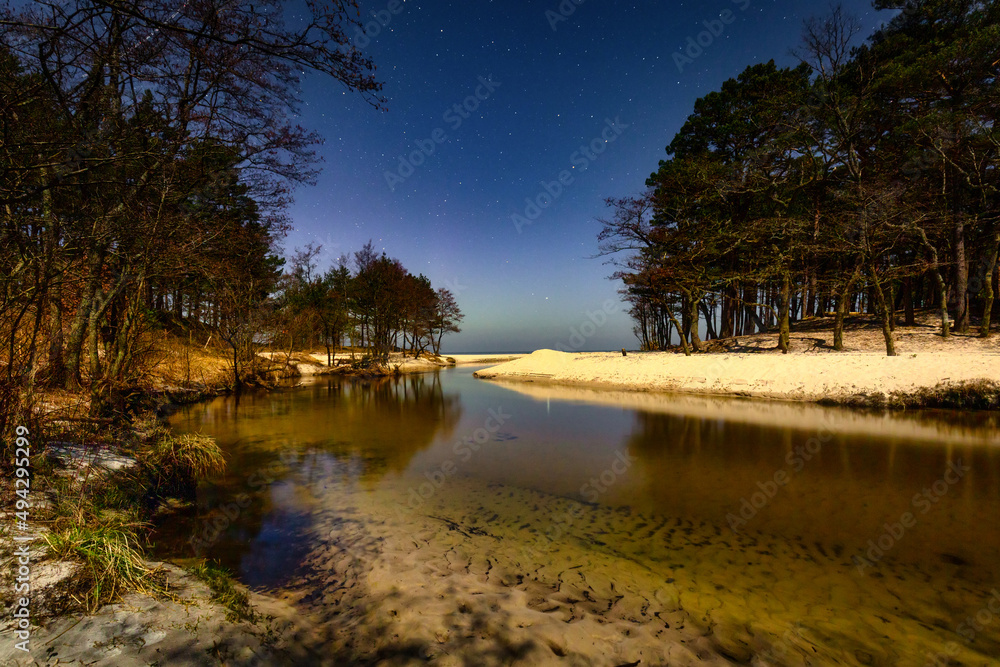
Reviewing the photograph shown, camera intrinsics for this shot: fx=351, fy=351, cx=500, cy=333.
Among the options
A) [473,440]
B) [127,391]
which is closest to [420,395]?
[473,440]

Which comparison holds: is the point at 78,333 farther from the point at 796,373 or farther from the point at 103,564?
the point at 796,373

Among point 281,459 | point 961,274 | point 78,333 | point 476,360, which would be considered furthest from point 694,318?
point 476,360

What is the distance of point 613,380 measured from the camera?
20609mm

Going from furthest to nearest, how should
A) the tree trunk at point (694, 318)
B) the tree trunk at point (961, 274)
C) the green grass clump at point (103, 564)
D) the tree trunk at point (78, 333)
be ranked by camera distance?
the tree trunk at point (694, 318) < the tree trunk at point (961, 274) < the tree trunk at point (78, 333) < the green grass clump at point (103, 564)

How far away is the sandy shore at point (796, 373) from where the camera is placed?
1195cm

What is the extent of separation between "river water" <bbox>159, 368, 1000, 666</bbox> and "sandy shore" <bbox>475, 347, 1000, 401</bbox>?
330 centimetres

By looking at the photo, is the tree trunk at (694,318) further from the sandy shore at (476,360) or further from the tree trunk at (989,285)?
the sandy shore at (476,360)

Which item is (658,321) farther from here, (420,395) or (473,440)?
(473,440)

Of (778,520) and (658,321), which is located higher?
(658,321)

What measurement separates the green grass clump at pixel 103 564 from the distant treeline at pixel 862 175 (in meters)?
→ 20.8

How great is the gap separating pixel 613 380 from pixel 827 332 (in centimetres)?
1398

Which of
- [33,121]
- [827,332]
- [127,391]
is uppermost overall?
[33,121]

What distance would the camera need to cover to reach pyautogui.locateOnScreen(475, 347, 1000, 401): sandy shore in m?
11.9

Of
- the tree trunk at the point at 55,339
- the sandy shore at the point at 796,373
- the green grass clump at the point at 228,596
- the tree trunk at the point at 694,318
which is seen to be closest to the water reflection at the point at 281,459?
the green grass clump at the point at 228,596
